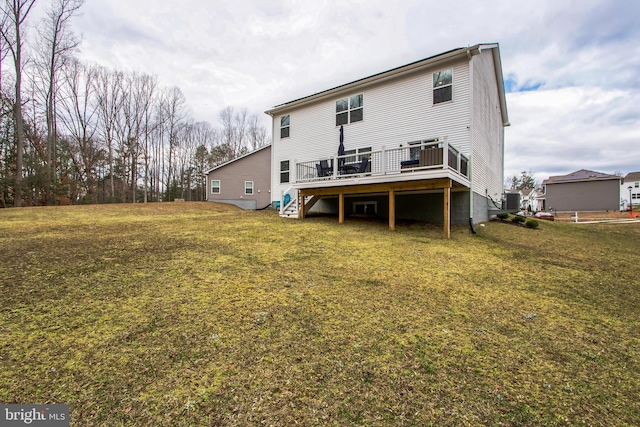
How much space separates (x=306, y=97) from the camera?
44.0 feet

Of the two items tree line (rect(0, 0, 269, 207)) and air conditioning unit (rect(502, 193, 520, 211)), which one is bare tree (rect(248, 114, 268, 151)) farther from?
air conditioning unit (rect(502, 193, 520, 211))

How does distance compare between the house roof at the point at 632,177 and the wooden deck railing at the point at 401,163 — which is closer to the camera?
the wooden deck railing at the point at 401,163

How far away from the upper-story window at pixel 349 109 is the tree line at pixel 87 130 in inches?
689

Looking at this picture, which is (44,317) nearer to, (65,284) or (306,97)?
(65,284)

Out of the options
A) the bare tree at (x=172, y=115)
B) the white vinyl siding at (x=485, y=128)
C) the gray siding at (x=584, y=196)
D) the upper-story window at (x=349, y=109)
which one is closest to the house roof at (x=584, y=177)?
Answer: the gray siding at (x=584, y=196)

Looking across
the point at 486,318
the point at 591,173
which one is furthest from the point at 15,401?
the point at 591,173

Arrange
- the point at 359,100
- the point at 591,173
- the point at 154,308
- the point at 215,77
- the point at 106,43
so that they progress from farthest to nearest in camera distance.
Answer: the point at 591,173
the point at 215,77
the point at 106,43
the point at 359,100
the point at 154,308

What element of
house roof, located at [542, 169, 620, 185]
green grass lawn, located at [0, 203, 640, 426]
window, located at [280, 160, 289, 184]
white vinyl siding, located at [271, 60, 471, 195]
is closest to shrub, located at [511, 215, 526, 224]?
white vinyl siding, located at [271, 60, 471, 195]

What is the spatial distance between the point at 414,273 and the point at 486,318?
1547 mm

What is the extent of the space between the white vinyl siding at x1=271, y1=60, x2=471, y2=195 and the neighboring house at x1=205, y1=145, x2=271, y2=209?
8009mm

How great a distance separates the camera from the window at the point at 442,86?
32.7ft

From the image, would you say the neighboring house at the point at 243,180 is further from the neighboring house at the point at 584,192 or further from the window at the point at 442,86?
the neighboring house at the point at 584,192

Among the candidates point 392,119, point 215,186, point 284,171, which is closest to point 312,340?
point 392,119

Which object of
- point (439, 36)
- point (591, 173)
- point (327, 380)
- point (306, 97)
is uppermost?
point (439, 36)
